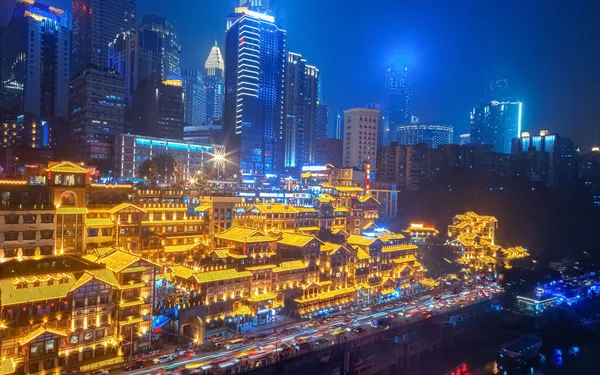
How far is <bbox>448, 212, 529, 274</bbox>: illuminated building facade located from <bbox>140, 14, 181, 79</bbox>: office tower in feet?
377

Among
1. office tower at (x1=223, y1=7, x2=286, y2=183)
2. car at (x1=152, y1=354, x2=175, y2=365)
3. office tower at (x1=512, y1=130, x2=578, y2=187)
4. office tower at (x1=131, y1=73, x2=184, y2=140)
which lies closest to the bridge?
car at (x1=152, y1=354, x2=175, y2=365)

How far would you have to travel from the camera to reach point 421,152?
143125mm

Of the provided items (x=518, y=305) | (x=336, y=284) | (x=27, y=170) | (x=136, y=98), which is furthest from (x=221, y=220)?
(x=136, y=98)

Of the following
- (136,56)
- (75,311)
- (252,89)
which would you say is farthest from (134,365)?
(136,56)

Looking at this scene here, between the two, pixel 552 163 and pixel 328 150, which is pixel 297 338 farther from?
pixel 552 163

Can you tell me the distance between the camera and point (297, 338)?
5016 centimetres

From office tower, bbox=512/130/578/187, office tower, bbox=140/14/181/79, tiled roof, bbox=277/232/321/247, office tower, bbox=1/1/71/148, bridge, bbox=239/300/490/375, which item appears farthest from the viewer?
office tower, bbox=140/14/181/79

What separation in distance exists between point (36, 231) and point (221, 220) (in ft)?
86.2

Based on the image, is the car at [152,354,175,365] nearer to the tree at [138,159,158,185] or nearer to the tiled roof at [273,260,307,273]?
the tiled roof at [273,260,307,273]

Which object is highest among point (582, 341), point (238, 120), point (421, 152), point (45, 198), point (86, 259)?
point (238, 120)

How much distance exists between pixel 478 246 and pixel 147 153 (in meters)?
84.0

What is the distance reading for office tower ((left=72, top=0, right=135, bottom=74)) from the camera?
538 feet

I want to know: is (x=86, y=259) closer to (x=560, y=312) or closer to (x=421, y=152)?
(x=560, y=312)

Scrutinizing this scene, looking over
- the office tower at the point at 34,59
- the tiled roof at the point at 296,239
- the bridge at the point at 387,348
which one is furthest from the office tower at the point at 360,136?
the office tower at the point at 34,59
